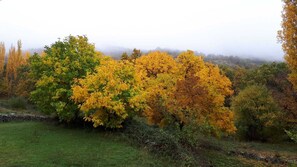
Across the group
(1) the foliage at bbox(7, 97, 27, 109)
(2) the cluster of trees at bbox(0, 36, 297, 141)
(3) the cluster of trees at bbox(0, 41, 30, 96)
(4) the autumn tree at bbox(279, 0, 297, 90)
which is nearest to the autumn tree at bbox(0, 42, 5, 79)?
(3) the cluster of trees at bbox(0, 41, 30, 96)

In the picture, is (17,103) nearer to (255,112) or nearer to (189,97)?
(189,97)

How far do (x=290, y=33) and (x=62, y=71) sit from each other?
17.2 meters

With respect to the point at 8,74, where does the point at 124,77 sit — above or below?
above

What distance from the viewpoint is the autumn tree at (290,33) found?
20.0 metres

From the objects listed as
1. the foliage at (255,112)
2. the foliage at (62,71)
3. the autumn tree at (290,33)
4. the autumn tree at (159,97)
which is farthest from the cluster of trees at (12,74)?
the autumn tree at (290,33)

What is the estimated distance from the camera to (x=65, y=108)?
2211 cm

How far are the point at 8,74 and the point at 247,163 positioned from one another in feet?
183

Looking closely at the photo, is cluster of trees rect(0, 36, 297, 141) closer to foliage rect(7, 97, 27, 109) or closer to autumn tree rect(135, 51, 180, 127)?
autumn tree rect(135, 51, 180, 127)

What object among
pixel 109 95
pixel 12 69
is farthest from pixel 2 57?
pixel 109 95

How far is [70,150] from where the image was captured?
699 inches

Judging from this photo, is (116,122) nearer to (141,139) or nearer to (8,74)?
(141,139)

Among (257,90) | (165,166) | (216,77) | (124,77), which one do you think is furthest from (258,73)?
(165,166)

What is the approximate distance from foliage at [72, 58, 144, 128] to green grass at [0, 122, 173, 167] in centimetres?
143

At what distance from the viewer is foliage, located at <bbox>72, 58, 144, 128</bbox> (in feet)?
65.5
